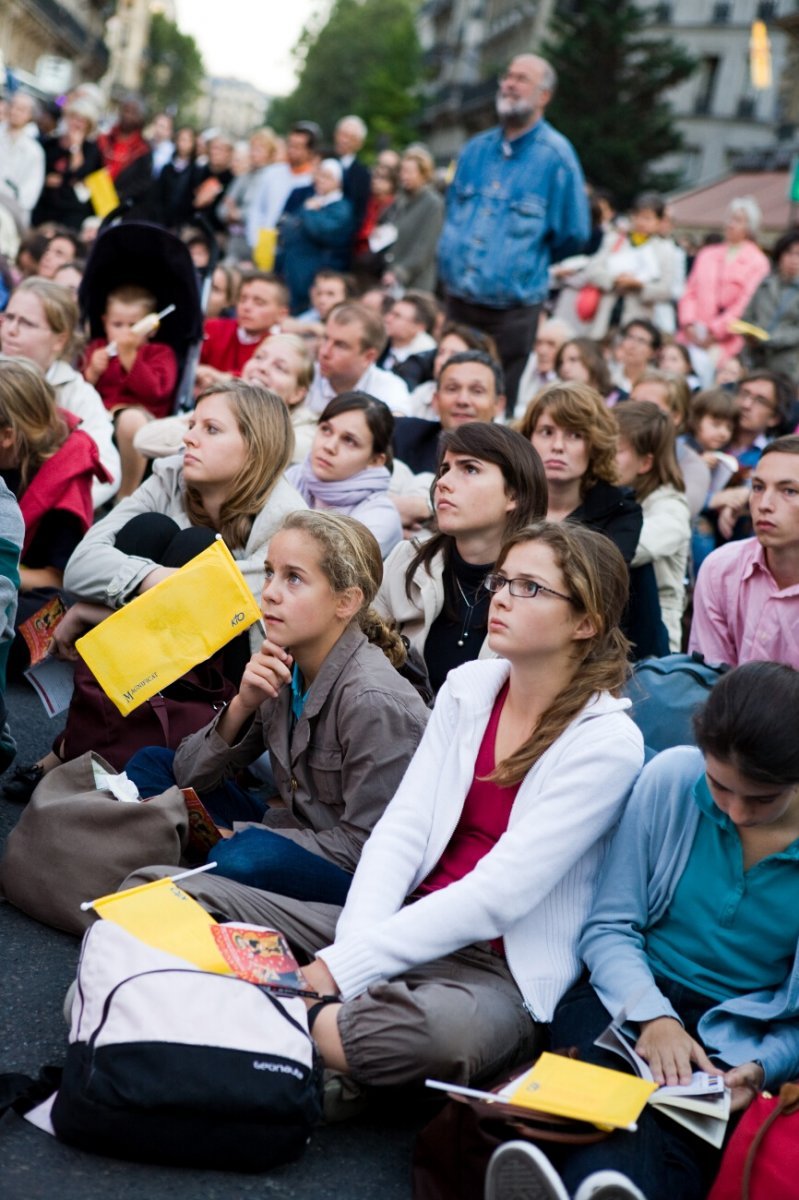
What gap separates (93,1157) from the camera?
309 centimetres

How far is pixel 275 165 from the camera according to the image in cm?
1442

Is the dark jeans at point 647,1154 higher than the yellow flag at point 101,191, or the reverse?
the yellow flag at point 101,191

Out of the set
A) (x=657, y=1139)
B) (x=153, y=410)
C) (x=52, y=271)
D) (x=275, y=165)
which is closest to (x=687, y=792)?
(x=657, y=1139)

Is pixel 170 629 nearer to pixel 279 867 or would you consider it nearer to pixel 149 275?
pixel 279 867

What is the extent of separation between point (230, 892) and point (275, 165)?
38.7 ft

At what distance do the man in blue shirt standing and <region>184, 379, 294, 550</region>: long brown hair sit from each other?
406 cm

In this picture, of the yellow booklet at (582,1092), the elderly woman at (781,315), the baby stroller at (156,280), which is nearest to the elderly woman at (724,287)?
the elderly woman at (781,315)

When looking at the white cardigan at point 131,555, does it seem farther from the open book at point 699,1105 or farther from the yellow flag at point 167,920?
the open book at point 699,1105

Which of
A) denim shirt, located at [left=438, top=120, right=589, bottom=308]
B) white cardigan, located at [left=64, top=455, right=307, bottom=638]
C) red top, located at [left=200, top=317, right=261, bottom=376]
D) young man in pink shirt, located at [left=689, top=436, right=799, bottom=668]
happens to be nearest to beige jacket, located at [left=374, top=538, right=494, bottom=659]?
white cardigan, located at [left=64, top=455, right=307, bottom=638]

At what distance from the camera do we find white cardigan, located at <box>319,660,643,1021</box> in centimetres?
345

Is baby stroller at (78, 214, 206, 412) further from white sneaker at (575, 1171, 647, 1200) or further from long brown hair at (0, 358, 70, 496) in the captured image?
white sneaker at (575, 1171, 647, 1200)

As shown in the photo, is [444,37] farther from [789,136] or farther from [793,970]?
[793,970]

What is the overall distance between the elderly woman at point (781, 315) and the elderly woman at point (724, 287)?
449 mm

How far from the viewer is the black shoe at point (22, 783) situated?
4.85 meters
